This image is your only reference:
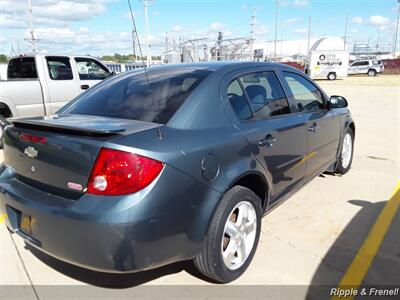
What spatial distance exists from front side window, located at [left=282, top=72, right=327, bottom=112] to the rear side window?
622cm

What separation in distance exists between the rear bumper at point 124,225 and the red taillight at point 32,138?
0.36m

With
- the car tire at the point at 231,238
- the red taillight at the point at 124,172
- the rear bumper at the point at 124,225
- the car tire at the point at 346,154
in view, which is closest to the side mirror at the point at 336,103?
the car tire at the point at 346,154

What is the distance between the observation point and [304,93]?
4.43 metres

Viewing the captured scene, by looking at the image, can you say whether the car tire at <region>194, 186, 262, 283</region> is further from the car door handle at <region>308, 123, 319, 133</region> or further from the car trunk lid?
the car door handle at <region>308, 123, 319, 133</region>

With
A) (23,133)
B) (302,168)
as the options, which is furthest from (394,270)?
(23,133)

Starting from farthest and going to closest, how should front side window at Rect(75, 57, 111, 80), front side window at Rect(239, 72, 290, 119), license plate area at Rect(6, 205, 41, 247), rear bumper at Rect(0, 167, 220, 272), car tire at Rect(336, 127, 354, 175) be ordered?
1. front side window at Rect(75, 57, 111, 80)
2. car tire at Rect(336, 127, 354, 175)
3. front side window at Rect(239, 72, 290, 119)
4. license plate area at Rect(6, 205, 41, 247)
5. rear bumper at Rect(0, 167, 220, 272)

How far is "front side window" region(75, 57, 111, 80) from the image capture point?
9180mm

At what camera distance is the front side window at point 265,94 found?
341 cm

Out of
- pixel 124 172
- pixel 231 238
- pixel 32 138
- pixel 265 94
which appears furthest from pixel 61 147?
pixel 265 94

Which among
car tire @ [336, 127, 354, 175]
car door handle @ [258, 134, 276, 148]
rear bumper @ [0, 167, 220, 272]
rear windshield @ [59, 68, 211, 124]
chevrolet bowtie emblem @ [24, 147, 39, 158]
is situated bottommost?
car tire @ [336, 127, 354, 175]

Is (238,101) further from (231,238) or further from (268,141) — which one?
(231,238)

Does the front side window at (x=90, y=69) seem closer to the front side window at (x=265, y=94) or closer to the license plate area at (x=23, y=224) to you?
the front side window at (x=265, y=94)

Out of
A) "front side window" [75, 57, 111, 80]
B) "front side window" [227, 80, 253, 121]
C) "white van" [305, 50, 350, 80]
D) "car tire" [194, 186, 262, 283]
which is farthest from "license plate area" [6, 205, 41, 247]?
"white van" [305, 50, 350, 80]

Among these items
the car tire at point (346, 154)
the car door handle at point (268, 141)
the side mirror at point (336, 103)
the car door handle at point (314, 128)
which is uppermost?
the side mirror at point (336, 103)
